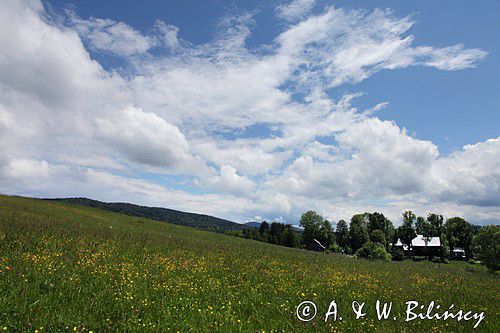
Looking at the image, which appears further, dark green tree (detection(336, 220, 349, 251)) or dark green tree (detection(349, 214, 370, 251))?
dark green tree (detection(336, 220, 349, 251))

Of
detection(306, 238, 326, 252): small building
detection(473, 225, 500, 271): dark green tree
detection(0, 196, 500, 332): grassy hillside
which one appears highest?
detection(473, 225, 500, 271): dark green tree

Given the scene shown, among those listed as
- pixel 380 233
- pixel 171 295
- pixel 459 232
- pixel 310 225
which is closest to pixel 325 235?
pixel 310 225

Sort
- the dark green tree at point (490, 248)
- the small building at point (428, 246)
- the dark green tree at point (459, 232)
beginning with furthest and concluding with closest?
the dark green tree at point (459, 232) < the small building at point (428, 246) < the dark green tree at point (490, 248)

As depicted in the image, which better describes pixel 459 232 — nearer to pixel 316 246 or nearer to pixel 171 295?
pixel 316 246

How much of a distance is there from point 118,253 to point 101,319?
8134 millimetres

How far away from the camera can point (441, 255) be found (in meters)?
84.6

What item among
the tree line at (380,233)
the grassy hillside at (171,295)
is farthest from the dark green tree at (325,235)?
the grassy hillside at (171,295)

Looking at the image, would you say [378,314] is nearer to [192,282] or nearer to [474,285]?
[192,282]

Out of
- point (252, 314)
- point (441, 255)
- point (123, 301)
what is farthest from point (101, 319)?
point (441, 255)

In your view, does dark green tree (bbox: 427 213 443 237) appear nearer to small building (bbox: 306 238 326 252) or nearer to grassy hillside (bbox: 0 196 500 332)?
small building (bbox: 306 238 326 252)

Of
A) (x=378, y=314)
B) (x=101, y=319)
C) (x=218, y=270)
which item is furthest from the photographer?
(x=218, y=270)

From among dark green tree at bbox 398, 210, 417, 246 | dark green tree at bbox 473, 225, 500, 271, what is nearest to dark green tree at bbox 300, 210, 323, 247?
dark green tree at bbox 398, 210, 417, 246

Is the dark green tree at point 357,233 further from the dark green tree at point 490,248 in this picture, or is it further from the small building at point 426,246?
the dark green tree at point 490,248

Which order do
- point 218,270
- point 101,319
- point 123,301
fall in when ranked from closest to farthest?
point 101,319, point 123,301, point 218,270
